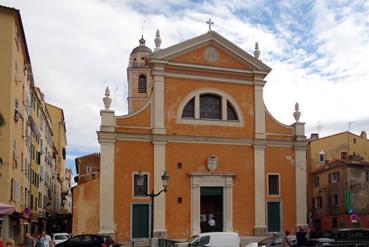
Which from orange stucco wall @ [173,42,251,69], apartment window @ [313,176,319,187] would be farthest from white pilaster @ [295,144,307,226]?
apartment window @ [313,176,319,187]

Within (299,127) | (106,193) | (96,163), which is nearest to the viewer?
(106,193)

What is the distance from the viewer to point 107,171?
3034 centimetres

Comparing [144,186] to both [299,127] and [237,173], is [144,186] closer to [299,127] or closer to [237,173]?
[237,173]

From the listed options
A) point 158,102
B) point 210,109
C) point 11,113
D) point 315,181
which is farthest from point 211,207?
point 315,181

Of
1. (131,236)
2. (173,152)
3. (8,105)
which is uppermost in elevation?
(8,105)

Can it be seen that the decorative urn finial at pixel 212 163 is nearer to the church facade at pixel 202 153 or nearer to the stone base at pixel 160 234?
the church facade at pixel 202 153

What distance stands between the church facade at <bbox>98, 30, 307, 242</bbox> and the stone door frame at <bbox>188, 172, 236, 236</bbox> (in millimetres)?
59

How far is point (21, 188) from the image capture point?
3366 centimetres

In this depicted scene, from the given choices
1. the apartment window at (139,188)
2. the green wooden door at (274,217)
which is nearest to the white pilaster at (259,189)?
the green wooden door at (274,217)

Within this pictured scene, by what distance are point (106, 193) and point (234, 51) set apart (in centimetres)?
1204

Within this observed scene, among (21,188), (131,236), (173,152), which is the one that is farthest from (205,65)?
(21,188)

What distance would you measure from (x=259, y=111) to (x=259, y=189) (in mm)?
4935

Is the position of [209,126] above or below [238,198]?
above

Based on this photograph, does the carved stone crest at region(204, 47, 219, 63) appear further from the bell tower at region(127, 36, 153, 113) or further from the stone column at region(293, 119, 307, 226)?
the bell tower at region(127, 36, 153, 113)
